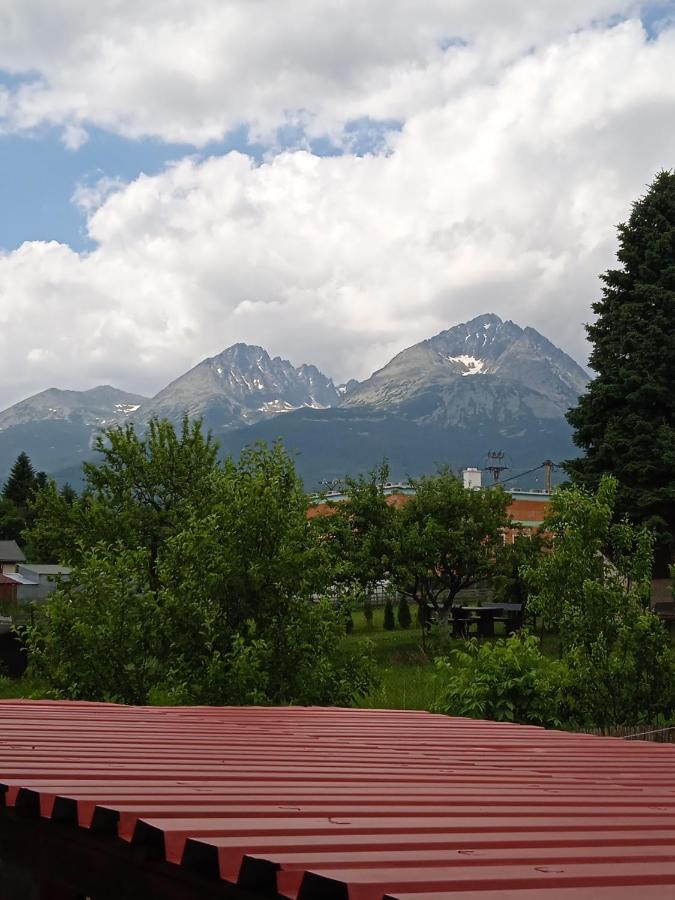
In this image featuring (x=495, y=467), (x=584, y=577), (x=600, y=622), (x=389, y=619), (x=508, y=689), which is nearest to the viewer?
(x=508, y=689)

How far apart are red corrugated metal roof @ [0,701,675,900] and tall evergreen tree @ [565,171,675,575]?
101 ft

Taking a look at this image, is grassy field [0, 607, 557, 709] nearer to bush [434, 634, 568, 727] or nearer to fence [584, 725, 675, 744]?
bush [434, 634, 568, 727]

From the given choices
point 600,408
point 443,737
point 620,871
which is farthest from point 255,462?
point 600,408

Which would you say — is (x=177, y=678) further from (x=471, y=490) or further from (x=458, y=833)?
(x=471, y=490)

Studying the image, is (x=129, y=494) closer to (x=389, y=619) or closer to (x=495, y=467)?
(x=389, y=619)

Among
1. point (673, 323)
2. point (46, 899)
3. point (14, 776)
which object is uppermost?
point (673, 323)

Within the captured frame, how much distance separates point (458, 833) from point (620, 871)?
0.65 m

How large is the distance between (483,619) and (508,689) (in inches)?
976

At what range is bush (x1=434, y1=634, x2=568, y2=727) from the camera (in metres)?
17.1

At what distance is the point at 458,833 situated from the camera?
3.60 meters

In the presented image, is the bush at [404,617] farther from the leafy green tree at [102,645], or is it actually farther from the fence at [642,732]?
the fence at [642,732]

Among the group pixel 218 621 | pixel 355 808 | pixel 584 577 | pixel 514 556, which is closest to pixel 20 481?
pixel 514 556

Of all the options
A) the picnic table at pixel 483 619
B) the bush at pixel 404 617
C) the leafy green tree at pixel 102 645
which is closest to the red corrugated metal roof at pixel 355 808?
the leafy green tree at pixel 102 645

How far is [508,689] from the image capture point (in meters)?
17.3
